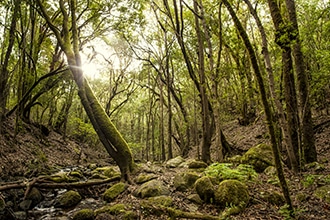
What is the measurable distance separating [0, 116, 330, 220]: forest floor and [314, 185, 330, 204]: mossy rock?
3.6 inches

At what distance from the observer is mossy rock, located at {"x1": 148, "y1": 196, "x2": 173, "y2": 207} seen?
5.04 meters

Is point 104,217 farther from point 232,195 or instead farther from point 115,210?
point 232,195

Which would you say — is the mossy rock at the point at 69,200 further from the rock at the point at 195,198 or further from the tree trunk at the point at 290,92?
the tree trunk at the point at 290,92

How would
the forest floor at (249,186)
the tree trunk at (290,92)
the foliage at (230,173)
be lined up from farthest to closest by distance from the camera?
1. the tree trunk at (290,92)
2. the foliage at (230,173)
3. the forest floor at (249,186)

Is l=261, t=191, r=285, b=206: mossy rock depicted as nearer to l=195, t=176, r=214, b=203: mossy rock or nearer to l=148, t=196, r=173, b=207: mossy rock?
l=195, t=176, r=214, b=203: mossy rock

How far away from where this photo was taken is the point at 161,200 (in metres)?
5.18

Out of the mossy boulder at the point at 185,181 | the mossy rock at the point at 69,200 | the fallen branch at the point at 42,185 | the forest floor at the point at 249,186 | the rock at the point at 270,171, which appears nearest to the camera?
the forest floor at the point at 249,186

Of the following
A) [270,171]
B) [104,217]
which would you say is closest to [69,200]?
[104,217]

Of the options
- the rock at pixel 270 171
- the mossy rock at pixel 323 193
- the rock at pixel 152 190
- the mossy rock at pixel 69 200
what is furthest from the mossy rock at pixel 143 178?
the mossy rock at pixel 323 193

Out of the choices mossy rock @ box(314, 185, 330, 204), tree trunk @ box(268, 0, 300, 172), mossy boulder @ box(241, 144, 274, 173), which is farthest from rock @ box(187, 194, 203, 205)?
tree trunk @ box(268, 0, 300, 172)

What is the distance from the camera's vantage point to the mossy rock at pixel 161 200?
504cm

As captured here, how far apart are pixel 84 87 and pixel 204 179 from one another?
5.17 meters

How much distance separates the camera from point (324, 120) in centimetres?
1051

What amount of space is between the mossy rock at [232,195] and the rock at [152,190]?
1.47 metres
